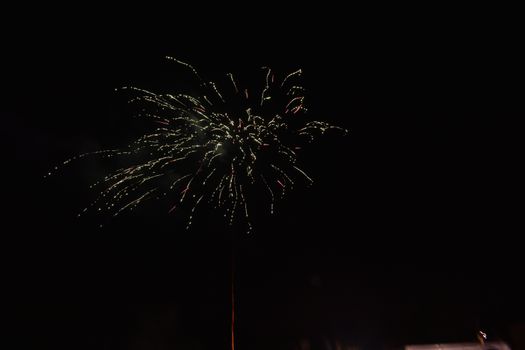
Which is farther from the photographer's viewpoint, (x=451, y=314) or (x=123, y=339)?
(x=123, y=339)

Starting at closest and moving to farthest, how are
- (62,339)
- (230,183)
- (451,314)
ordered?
(230,183)
(451,314)
(62,339)

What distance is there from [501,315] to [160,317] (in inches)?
417

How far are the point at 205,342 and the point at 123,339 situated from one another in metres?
2.75

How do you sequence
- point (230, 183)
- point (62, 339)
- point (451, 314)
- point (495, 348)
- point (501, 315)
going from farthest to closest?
point (62, 339) < point (451, 314) < point (501, 315) < point (230, 183) < point (495, 348)

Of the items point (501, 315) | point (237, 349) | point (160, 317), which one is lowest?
point (501, 315)

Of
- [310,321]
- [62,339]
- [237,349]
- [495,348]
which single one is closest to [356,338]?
[310,321]

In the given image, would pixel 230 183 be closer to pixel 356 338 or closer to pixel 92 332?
pixel 356 338

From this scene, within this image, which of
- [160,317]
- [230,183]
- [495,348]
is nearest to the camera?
[495,348]

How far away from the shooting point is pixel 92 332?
48.7 ft

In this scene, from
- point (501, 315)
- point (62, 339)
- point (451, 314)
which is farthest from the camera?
point (62, 339)

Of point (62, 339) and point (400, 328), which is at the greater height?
point (62, 339)

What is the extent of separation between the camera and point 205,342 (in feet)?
51.8

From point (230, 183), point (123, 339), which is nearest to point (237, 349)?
point (123, 339)

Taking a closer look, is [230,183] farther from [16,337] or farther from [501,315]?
[16,337]
